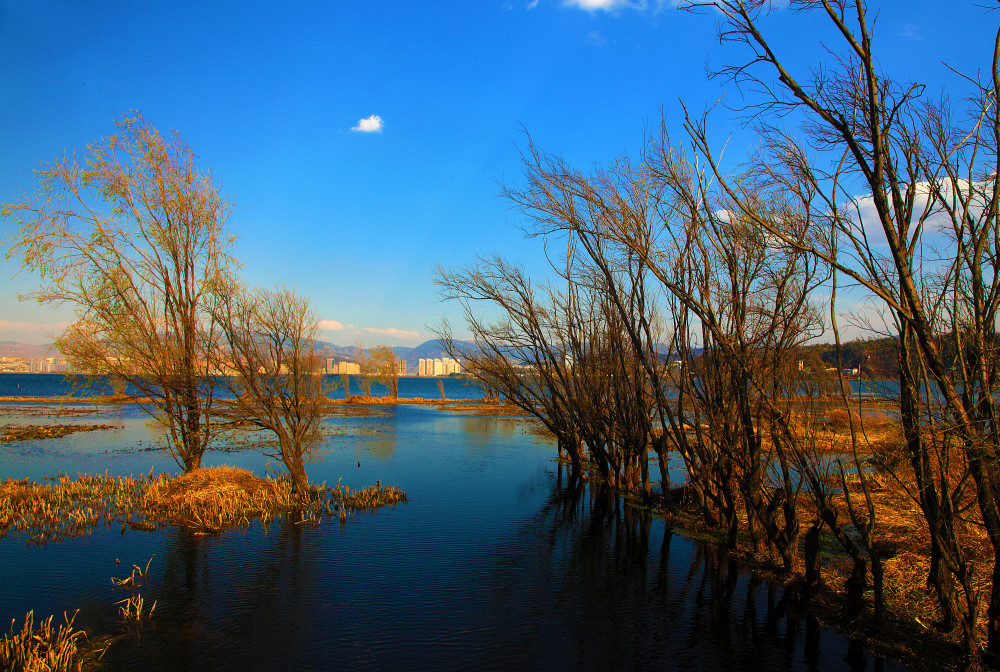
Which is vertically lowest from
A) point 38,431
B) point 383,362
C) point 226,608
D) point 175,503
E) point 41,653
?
point 226,608

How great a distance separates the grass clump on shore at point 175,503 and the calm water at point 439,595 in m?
0.74

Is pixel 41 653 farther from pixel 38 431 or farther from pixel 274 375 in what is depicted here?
pixel 38 431

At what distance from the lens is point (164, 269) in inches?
664

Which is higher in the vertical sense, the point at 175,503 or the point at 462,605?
the point at 175,503

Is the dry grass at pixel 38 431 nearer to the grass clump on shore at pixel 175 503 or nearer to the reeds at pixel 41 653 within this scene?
the grass clump on shore at pixel 175 503

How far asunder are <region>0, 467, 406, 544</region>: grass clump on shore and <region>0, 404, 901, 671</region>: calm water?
738 millimetres

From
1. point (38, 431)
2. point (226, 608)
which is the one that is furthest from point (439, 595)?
point (38, 431)

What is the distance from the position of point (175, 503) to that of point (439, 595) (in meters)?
9.07

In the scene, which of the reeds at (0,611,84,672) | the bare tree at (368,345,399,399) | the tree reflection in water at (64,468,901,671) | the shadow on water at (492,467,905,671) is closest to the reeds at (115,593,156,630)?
the tree reflection in water at (64,468,901,671)

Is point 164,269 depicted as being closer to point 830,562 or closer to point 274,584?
point 274,584

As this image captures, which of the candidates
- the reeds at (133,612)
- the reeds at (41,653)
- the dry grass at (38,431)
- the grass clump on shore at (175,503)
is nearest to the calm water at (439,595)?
the reeds at (133,612)

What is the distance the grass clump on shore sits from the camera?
14.8 metres

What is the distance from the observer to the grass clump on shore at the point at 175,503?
48.5 ft

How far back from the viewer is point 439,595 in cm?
1075
